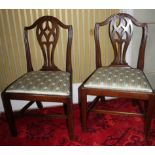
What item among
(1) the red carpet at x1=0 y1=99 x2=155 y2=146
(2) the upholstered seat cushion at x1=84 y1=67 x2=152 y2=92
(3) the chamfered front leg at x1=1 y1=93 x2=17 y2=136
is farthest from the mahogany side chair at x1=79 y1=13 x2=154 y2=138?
(3) the chamfered front leg at x1=1 y1=93 x2=17 y2=136

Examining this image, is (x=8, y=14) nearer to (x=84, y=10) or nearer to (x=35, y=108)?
(x=84, y=10)

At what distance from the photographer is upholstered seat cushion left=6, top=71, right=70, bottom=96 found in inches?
58.4

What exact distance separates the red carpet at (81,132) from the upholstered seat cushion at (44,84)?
12.6 inches

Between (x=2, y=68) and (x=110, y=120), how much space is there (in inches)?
48.7

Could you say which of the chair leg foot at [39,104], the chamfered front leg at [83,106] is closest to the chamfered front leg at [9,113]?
the chair leg foot at [39,104]

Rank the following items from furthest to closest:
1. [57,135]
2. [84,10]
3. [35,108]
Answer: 1. [35,108]
2. [84,10]
3. [57,135]

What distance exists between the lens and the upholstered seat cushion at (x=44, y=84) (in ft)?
4.87

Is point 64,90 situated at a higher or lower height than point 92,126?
higher

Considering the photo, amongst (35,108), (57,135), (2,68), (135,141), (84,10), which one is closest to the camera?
(135,141)

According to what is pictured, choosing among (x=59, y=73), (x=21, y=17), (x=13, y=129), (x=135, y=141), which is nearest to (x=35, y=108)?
(x=13, y=129)

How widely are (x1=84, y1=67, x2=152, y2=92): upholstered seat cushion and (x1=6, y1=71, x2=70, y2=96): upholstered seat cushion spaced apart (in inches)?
7.4

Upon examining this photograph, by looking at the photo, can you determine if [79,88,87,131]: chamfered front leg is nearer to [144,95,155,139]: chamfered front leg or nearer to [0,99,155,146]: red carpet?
[0,99,155,146]: red carpet

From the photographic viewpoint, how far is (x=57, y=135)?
5.66 feet

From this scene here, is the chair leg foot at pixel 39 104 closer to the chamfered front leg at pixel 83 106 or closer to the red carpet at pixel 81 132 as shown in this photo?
the red carpet at pixel 81 132
